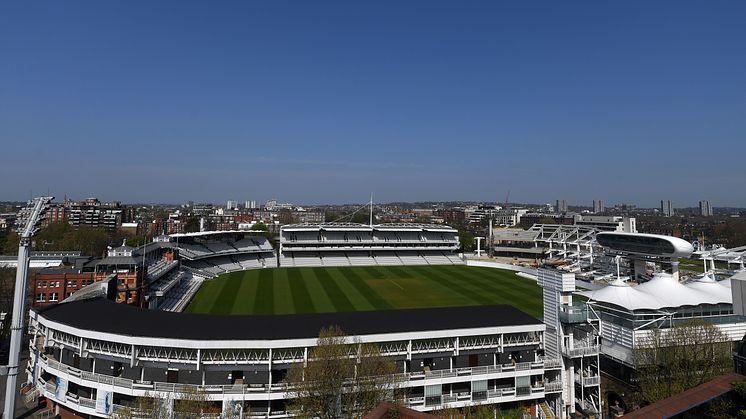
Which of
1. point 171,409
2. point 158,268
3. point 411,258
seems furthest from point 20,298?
point 411,258

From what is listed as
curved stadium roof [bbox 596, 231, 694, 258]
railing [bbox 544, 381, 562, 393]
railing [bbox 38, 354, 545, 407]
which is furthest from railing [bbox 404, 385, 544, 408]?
curved stadium roof [bbox 596, 231, 694, 258]

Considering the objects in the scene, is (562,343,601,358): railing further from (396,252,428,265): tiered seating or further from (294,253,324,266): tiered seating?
(294,253,324,266): tiered seating

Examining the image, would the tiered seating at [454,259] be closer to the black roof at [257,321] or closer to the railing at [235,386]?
the black roof at [257,321]

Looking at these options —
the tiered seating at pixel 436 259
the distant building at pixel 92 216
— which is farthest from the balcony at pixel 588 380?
the distant building at pixel 92 216

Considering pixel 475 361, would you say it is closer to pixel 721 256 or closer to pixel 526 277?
pixel 526 277

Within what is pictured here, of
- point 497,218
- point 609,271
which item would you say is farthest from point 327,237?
point 497,218

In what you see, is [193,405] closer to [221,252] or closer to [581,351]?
[581,351]
